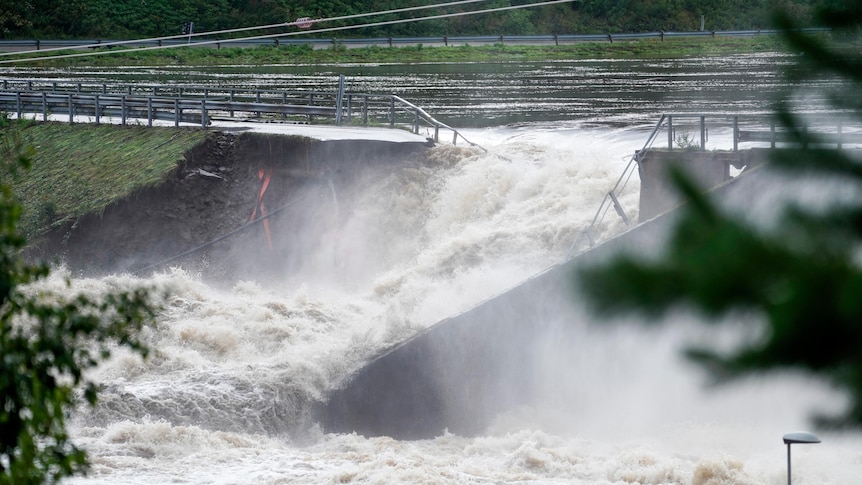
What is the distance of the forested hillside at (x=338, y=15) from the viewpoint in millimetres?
65062

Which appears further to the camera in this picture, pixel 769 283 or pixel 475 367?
pixel 475 367

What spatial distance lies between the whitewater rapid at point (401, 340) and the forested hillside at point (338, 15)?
1726 inches

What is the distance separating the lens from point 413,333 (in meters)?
18.2

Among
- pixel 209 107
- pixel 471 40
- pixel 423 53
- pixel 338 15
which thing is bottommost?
pixel 209 107

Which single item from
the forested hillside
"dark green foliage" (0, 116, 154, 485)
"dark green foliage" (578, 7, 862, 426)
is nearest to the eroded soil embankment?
"dark green foliage" (0, 116, 154, 485)

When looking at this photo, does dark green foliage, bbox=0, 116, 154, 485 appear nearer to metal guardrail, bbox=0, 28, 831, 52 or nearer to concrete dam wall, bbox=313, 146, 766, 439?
concrete dam wall, bbox=313, 146, 766, 439

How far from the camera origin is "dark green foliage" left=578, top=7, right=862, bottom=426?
2.58 m

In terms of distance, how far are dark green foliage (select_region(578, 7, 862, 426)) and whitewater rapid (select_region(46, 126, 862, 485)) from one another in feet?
21.8

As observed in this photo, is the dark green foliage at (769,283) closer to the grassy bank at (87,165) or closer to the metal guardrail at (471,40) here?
the grassy bank at (87,165)

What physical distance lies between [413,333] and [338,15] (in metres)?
53.6

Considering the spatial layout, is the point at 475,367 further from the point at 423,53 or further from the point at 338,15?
the point at 338,15

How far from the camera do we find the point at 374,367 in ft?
57.2

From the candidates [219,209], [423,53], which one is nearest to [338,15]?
[423,53]

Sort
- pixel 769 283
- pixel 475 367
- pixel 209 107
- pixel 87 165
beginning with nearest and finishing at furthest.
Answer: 1. pixel 769 283
2. pixel 475 367
3. pixel 87 165
4. pixel 209 107
